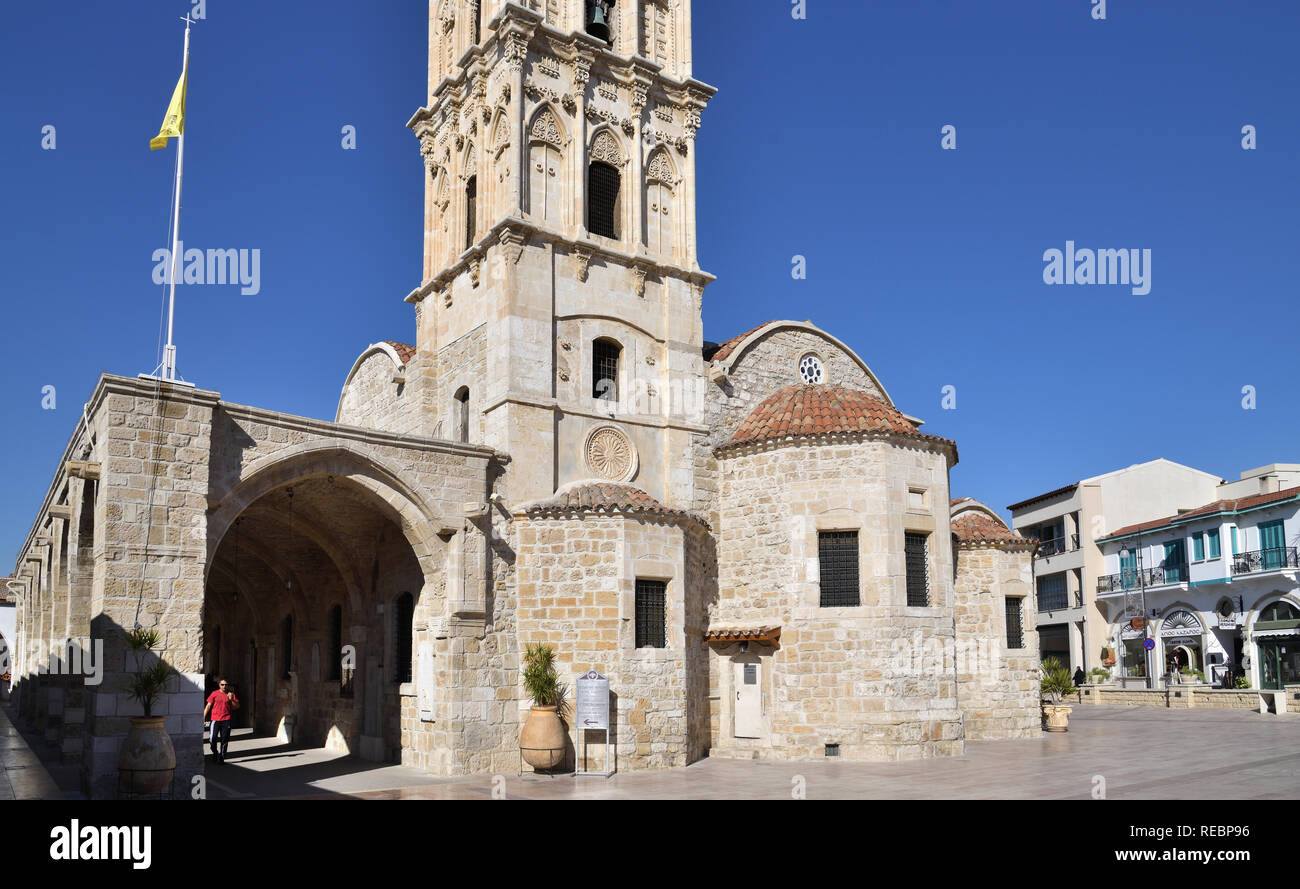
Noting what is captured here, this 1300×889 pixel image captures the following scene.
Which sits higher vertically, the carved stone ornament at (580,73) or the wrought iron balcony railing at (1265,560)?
the carved stone ornament at (580,73)

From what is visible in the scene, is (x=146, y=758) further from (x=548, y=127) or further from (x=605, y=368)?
(x=548, y=127)

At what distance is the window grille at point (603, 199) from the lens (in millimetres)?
21875

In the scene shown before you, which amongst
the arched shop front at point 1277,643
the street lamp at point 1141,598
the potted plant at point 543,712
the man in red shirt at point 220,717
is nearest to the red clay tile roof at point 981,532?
the potted plant at point 543,712

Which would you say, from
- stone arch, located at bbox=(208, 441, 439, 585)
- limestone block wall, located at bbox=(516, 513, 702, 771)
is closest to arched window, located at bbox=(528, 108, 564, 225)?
stone arch, located at bbox=(208, 441, 439, 585)

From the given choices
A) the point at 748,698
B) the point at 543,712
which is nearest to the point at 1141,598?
the point at 748,698

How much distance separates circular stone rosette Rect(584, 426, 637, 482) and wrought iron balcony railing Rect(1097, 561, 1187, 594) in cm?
3262

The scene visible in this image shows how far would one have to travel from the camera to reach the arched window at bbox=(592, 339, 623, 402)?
21.0 metres

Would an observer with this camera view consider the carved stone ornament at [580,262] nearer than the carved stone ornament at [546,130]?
Yes

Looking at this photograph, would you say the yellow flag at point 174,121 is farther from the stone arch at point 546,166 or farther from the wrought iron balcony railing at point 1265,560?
the wrought iron balcony railing at point 1265,560

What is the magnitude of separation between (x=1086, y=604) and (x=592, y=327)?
38.1 metres

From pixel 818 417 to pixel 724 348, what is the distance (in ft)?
12.0

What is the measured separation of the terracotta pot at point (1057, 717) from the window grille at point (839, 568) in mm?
8166

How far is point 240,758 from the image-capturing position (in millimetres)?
21125

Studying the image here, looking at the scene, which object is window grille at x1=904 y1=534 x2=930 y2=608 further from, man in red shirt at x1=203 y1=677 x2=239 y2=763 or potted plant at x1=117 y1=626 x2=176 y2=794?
man in red shirt at x1=203 y1=677 x2=239 y2=763
